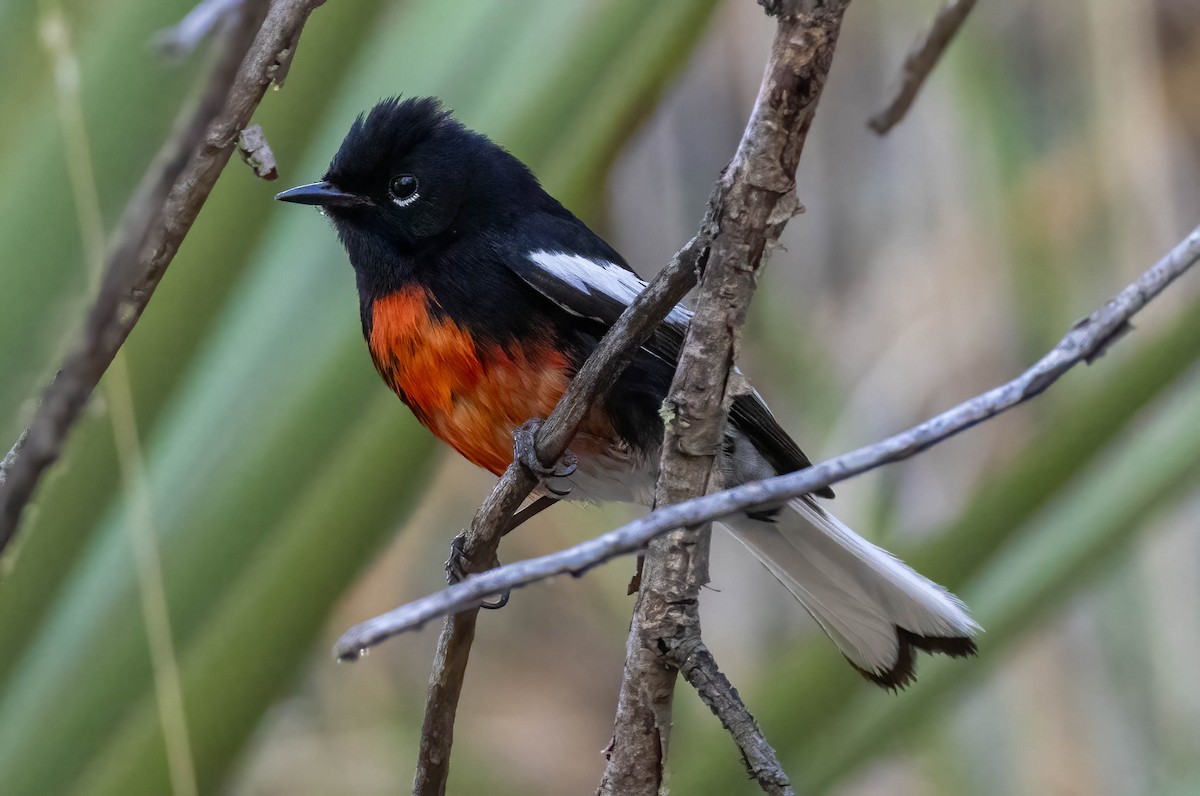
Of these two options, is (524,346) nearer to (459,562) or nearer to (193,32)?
(459,562)

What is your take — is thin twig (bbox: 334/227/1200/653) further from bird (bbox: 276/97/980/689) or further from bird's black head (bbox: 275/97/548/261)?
bird's black head (bbox: 275/97/548/261)

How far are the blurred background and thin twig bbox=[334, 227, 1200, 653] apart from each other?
2.40ft

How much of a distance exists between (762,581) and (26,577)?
99.2 inches

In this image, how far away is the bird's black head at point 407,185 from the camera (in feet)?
7.98

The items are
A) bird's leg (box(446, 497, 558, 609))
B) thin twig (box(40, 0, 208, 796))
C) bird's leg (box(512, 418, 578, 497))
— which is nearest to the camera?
thin twig (box(40, 0, 208, 796))

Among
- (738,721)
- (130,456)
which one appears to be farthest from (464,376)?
(738,721)

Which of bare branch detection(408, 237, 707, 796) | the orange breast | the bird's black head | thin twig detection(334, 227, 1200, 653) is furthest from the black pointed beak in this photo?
thin twig detection(334, 227, 1200, 653)

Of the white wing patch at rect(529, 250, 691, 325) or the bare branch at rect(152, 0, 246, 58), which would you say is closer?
the bare branch at rect(152, 0, 246, 58)

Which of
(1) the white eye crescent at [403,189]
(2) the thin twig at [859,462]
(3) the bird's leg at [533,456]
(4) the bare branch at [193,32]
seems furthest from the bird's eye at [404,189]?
(2) the thin twig at [859,462]

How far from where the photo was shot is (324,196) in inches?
92.7

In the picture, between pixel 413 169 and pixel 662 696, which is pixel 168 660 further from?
pixel 413 169

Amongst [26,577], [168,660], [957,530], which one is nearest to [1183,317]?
[957,530]

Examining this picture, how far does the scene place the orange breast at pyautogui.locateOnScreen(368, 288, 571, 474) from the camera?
219 centimetres

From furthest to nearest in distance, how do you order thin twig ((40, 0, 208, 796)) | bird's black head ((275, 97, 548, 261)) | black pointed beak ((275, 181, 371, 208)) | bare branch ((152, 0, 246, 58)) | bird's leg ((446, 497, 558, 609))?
1. bird's black head ((275, 97, 548, 261))
2. black pointed beak ((275, 181, 371, 208))
3. bird's leg ((446, 497, 558, 609))
4. thin twig ((40, 0, 208, 796))
5. bare branch ((152, 0, 246, 58))
